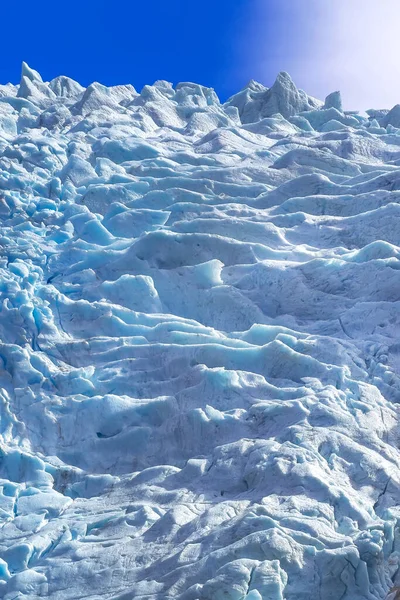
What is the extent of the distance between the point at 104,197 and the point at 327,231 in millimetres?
3785

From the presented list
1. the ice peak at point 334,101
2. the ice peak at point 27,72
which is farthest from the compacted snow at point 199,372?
the ice peak at point 27,72

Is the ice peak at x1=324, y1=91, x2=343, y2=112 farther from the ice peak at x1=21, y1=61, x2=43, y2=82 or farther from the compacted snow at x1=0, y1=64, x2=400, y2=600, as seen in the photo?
the ice peak at x1=21, y1=61, x2=43, y2=82

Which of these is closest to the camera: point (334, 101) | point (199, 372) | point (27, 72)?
point (199, 372)

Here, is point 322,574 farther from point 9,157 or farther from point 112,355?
point 9,157

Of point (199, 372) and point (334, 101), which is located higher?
point (334, 101)

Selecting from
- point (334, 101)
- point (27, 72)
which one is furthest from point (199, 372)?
point (27, 72)

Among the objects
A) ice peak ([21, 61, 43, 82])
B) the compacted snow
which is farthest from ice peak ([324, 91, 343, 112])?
ice peak ([21, 61, 43, 82])

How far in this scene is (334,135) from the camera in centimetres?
1505

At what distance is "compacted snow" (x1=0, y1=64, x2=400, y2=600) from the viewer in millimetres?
Answer: 4883

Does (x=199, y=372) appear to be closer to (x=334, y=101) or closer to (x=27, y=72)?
(x=334, y=101)

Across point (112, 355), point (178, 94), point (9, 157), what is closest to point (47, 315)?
point (112, 355)

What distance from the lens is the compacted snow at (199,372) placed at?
4.88 m

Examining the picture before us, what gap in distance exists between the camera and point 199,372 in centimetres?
727

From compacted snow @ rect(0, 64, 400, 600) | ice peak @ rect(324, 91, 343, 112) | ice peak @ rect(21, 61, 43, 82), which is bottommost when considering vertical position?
compacted snow @ rect(0, 64, 400, 600)
